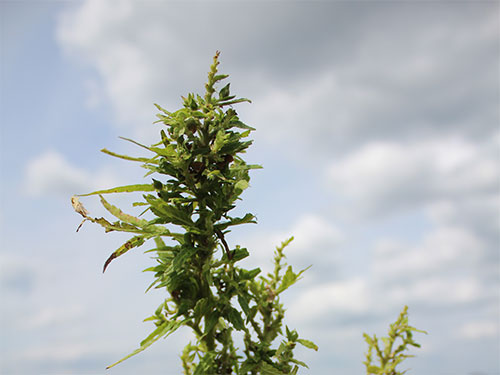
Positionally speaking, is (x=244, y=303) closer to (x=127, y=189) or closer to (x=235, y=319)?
(x=235, y=319)

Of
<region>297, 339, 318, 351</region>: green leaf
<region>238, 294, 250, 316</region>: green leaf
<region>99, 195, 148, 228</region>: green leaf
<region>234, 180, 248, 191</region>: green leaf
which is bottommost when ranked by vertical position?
<region>297, 339, 318, 351</region>: green leaf

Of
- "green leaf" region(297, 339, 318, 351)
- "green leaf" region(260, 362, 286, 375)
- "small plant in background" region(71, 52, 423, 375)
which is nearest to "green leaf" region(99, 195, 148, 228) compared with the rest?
"small plant in background" region(71, 52, 423, 375)

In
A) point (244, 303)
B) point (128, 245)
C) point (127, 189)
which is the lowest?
point (244, 303)

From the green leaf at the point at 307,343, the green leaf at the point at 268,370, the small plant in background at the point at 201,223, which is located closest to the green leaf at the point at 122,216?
the small plant in background at the point at 201,223

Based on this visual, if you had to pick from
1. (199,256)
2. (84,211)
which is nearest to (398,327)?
(199,256)

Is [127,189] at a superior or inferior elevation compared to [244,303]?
superior

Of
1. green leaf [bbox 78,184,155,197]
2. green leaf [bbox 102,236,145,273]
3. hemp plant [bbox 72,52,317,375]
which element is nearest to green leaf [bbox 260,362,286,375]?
hemp plant [bbox 72,52,317,375]

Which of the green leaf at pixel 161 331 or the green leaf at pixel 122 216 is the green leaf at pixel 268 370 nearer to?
the green leaf at pixel 161 331

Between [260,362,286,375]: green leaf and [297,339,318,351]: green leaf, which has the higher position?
[297,339,318,351]: green leaf

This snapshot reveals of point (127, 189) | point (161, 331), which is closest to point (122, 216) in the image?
point (127, 189)

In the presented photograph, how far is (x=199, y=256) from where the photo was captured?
7.52 ft

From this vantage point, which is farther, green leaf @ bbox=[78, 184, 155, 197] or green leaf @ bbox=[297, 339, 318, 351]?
green leaf @ bbox=[297, 339, 318, 351]

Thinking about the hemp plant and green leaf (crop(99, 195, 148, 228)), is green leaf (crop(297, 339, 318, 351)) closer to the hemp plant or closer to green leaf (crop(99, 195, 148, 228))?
the hemp plant

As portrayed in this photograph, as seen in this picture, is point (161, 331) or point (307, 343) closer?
point (161, 331)
